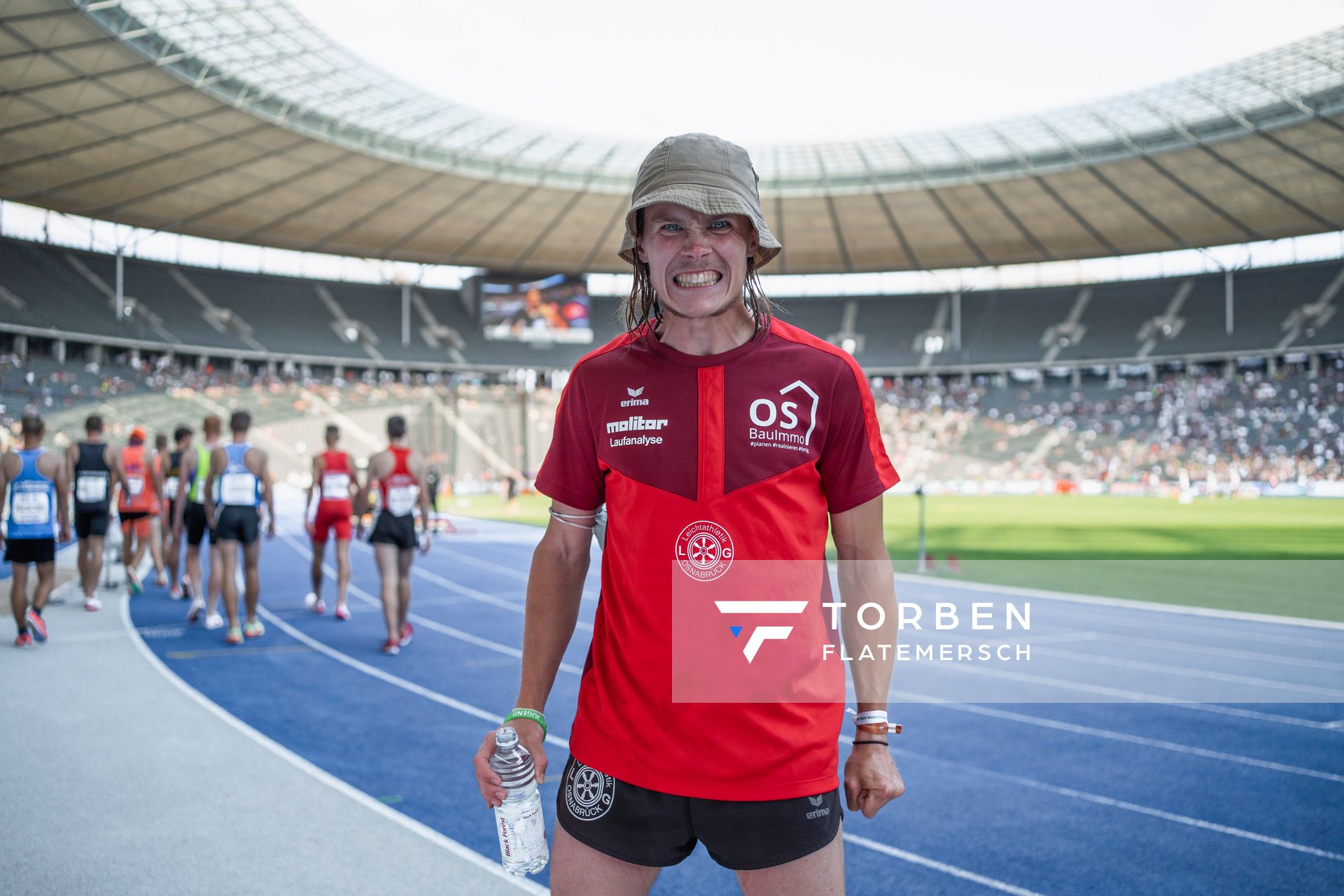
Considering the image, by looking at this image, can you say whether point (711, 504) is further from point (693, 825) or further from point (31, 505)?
point (31, 505)

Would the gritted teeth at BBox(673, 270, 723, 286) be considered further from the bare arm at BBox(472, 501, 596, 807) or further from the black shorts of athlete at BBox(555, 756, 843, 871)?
the black shorts of athlete at BBox(555, 756, 843, 871)

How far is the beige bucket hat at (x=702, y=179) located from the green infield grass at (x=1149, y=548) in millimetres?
10662

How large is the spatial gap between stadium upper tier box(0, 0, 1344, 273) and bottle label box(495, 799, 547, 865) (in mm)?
25191

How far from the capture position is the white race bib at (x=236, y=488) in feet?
27.5

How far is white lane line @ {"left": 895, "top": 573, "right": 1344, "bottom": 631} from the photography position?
961cm

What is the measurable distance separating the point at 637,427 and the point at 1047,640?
8.05m

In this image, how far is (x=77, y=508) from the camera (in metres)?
9.39

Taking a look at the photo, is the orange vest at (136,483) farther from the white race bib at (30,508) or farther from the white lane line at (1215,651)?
the white lane line at (1215,651)

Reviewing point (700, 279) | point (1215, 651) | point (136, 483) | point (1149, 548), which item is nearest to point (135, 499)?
point (136, 483)

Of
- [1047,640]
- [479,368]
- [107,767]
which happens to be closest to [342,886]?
[107,767]

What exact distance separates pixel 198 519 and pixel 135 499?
2.23m

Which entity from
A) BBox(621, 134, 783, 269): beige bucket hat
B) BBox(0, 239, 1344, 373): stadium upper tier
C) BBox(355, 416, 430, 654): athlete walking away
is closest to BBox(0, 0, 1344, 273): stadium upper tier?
BBox(0, 239, 1344, 373): stadium upper tier

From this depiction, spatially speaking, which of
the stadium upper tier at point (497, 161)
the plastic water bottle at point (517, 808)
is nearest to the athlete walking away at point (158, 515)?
the plastic water bottle at point (517, 808)

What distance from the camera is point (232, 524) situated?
842cm
